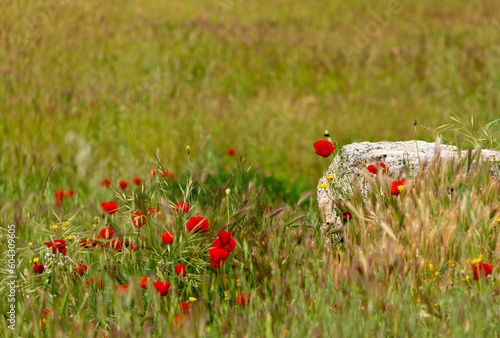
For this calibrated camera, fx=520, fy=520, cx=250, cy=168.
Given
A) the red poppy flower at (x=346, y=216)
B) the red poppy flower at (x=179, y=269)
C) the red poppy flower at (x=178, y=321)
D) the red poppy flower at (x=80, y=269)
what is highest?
the red poppy flower at (x=346, y=216)

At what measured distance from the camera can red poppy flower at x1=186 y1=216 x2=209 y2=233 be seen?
2.50 meters

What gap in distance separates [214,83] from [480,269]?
21.6ft

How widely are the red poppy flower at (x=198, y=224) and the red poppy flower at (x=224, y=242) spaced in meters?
0.10

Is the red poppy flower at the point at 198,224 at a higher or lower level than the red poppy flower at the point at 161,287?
higher

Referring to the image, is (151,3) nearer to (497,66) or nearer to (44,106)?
(44,106)

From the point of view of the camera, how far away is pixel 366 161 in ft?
11.0

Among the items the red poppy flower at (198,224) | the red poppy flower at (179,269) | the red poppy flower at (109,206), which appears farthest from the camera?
the red poppy flower at (109,206)

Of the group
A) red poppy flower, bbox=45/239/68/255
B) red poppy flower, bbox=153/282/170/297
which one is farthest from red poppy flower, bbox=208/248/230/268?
red poppy flower, bbox=45/239/68/255

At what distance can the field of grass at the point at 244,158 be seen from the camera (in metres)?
2.20

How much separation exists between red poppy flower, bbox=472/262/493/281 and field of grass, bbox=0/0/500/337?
8cm

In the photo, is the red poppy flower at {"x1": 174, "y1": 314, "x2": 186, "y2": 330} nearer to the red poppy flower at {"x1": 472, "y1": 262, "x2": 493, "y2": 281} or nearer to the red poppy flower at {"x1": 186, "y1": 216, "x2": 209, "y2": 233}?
the red poppy flower at {"x1": 186, "y1": 216, "x2": 209, "y2": 233}

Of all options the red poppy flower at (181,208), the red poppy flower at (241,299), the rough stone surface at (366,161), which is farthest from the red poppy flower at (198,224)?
the rough stone surface at (366,161)

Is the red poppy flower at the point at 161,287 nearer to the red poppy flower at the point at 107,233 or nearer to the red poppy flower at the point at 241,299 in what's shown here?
the red poppy flower at the point at 241,299

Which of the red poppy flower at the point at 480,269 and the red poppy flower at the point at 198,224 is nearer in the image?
the red poppy flower at the point at 480,269
